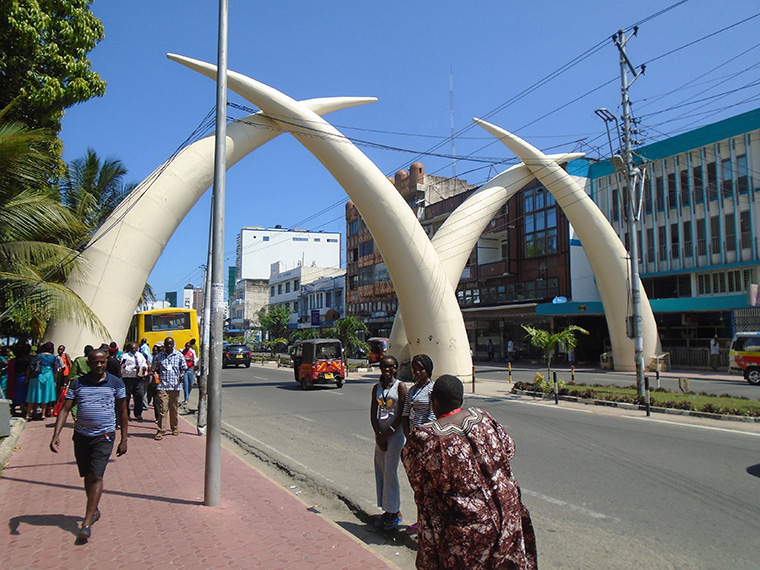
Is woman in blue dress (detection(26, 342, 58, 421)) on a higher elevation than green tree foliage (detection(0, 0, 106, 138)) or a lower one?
lower

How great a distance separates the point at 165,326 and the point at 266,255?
68.1 m

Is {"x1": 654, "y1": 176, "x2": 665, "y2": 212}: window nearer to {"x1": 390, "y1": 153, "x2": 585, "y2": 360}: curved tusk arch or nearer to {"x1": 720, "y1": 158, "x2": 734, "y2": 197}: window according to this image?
{"x1": 720, "y1": 158, "x2": 734, "y2": 197}: window

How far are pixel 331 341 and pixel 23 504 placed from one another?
52.6ft

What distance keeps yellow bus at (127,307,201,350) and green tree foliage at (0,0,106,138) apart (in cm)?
1279

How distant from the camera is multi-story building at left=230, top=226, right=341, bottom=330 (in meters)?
90.8

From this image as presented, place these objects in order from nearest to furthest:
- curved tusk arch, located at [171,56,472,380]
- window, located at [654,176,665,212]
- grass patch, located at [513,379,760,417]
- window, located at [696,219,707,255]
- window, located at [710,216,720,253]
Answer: grass patch, located at [513,379,760,417] < curved tusk arch, located at [171,56,472,380] < window, located at [710,216,720,253] < window, located at [696,219,707,255] < window, located at [654,176,665,212]

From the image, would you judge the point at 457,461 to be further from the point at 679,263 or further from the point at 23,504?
the point at 679,263

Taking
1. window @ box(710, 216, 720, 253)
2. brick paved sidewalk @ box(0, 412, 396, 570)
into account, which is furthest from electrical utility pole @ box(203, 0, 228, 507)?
window @ box(710, 216, 720, 253)

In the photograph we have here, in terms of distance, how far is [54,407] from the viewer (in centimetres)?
1320

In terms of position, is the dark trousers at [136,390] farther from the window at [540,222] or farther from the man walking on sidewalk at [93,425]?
the window at [540,222]

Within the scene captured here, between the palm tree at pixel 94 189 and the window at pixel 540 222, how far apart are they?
2642 cm

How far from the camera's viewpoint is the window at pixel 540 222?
124 feet

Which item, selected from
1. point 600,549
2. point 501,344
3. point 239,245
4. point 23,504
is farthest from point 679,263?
point 239,245

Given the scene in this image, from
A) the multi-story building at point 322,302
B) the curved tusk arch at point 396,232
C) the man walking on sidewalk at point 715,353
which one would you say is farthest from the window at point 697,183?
the multi-story building at point 322,302
